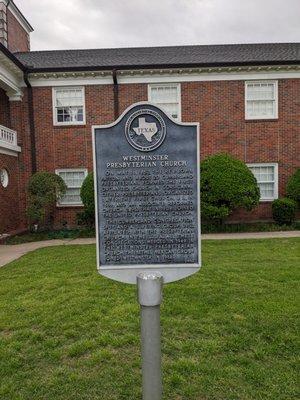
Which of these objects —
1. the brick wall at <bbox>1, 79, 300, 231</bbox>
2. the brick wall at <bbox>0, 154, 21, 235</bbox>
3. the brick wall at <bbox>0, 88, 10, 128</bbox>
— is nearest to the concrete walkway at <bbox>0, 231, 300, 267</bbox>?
the brick wall at <bbox>0, 154, 21, 235</bbox>

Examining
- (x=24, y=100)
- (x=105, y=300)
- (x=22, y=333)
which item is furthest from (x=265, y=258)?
(x=24, y=100)

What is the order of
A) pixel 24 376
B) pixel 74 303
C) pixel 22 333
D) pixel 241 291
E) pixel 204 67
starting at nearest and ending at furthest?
1. pixel 24 376
2. pixel 22 333
3. pixel 74 303
4. pixel 241 291
5. pixel 204 67

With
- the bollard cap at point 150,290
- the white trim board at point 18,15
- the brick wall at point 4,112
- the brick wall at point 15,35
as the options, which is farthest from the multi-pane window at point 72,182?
the bollard cap at point 150,290

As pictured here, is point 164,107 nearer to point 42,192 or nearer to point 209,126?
point 209,126

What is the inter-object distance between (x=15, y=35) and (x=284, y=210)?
18862 mm

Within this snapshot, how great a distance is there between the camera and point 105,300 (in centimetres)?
586

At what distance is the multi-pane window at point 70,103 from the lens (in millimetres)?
16859

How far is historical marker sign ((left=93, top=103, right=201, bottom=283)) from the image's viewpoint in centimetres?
329

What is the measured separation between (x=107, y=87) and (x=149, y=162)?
1435cm

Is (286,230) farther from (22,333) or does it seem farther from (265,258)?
(22,333)

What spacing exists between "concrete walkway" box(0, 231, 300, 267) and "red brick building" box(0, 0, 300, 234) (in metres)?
2.97

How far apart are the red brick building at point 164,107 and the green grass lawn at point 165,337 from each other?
32.5 ft

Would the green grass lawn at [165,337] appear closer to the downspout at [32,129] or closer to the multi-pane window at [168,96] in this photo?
the downspout at [32,129]

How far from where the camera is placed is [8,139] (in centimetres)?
1577
